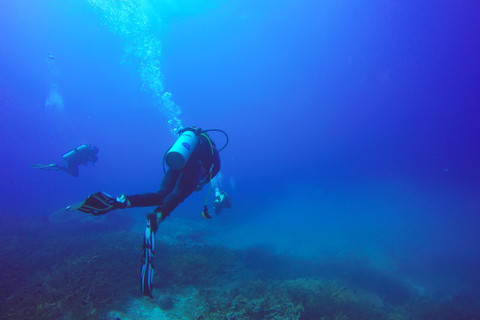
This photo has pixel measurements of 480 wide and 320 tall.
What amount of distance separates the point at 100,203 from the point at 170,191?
1131 millimetres

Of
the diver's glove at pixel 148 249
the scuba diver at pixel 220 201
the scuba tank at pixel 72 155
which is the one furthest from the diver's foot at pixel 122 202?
the scuba tank at pixel 72 155

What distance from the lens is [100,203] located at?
2.54 meters

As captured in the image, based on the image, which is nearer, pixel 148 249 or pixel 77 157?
pixel 148 249

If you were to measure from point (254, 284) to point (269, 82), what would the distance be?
65697mm

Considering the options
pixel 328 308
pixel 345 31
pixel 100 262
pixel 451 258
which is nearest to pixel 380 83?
pixel 345 31

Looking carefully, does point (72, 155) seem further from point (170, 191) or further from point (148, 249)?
point (148, 249)

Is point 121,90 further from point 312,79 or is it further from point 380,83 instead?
point 380,83

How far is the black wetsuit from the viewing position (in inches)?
118

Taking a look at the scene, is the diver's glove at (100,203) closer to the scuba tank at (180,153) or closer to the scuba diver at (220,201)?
the scuba tank at (180,153)

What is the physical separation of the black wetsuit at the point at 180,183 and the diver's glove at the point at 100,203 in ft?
0.62

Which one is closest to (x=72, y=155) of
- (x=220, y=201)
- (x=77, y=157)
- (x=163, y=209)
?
(x=77, y=157)

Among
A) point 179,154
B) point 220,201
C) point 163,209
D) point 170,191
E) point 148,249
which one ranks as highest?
point 220,201

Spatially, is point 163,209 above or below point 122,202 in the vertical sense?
above

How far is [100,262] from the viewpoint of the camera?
301 inches
